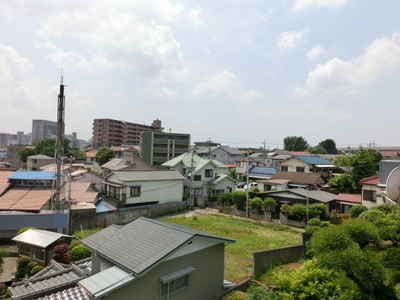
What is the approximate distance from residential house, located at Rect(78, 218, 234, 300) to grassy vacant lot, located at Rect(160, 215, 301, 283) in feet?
10.5

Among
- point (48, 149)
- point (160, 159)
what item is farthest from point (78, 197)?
point (48, 149)

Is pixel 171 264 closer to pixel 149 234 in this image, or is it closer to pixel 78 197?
pixel 149 234

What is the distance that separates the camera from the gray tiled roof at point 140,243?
705 centimetres

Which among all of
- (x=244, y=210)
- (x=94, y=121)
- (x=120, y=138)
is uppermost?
(x=94, y=121)

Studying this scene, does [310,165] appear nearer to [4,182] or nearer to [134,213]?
[134,213]

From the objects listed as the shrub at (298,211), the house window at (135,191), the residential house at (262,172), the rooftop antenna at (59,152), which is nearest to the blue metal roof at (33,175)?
the rooftop antenna at (59,152)

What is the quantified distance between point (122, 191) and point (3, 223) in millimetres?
9836

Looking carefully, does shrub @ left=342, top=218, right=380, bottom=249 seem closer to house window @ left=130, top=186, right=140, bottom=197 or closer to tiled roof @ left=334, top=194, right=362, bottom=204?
tiled roof @ left=334, top=194, right=362, bottom=204

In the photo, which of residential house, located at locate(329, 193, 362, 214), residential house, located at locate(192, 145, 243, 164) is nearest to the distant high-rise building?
residential house, located at locate(192, 145, 243, 164)

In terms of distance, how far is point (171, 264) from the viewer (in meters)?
7.80

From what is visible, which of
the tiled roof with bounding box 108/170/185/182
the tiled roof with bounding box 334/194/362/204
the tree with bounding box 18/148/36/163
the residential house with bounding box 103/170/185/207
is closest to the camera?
the tiled roof with bounding box 334/194/362/204

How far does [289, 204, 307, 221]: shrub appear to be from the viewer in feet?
72.2

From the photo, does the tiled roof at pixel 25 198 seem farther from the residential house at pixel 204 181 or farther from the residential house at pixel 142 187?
the residential house at pixel 204 181

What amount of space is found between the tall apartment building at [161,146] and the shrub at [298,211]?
40198 millimetres
